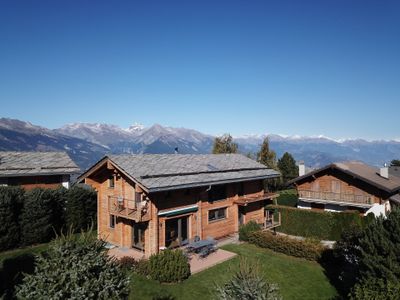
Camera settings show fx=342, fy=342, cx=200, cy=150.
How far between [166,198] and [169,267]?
227 inches

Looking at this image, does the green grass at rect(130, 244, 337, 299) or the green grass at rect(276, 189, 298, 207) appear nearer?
the green grass at rect(130, 244, 337, 299)

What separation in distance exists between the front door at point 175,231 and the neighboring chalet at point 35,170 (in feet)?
60.4

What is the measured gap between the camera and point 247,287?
9633 mm

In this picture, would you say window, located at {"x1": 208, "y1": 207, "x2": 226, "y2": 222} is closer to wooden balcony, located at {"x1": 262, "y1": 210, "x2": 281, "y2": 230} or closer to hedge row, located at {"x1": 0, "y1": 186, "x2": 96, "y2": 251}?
wooden balcony, located at {"x1": 262, "y1": 210, "x2": 281, "y2": 230}

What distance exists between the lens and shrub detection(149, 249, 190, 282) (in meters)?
17.7

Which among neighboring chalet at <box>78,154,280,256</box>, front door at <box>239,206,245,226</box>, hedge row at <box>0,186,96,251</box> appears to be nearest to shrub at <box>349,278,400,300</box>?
neighboring chalet at <box>78,154,280,256</box>

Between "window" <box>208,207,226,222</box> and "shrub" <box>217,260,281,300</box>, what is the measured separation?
52.6 ft

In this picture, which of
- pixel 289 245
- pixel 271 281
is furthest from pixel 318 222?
pixel 271 281

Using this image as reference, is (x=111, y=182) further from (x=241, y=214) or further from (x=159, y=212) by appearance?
(x=241, y=214)

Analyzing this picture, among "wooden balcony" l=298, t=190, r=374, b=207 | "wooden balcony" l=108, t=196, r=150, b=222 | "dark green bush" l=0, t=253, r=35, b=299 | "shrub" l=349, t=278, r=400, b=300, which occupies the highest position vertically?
"wooden balcony" l=108, t=196, r=150, b=222

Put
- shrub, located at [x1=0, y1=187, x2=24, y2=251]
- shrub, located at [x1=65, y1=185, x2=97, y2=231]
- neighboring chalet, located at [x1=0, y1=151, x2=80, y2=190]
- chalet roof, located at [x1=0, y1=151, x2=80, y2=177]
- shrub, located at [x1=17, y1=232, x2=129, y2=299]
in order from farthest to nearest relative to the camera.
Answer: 1. chalet roof, located at [x1=0, y1=151, x2=80, y2=177]
2. neighboring chalet, located at [x1=0, y1=151, x2=80, y2=190]
3. shrub, located at [x1=65, y1=185, x2=97, y2=231]
4. shrub, located at [x1=0, y1=187, x2=24, y2=251]
5. shrub, located at [x1=17, y1=232, x2=129, y2=299]

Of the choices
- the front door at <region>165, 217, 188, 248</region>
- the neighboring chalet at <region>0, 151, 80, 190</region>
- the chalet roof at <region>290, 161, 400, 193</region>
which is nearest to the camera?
the front door at <region>165, 217, 188, 248</region>

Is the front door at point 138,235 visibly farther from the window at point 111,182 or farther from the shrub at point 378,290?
the shrub at point 378,290

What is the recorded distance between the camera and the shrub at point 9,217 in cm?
2267
